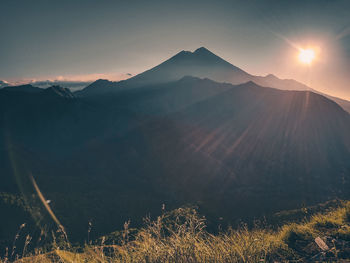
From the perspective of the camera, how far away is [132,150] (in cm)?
11069

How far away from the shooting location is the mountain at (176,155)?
6731 cm

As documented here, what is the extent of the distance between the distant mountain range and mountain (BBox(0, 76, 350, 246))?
54 centimetres

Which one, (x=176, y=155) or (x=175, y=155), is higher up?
(x=176, y=155)

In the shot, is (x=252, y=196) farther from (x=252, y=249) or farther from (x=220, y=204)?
(x=252, y=249)

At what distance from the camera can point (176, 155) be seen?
97.1 metres

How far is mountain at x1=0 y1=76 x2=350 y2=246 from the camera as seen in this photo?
67.3 meters

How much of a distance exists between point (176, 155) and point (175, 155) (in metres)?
0.64

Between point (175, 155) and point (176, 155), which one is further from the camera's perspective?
point (175, 155)

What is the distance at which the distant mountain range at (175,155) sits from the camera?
67.2m

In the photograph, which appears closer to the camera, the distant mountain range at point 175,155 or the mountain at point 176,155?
the distant mountain range at point 175,155

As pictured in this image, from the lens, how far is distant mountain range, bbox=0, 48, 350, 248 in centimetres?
6719

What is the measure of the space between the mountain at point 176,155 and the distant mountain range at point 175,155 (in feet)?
1.78

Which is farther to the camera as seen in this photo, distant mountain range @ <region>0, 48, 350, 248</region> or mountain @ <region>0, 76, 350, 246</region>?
mountain @ <region>0, 76, 350, 246</region>

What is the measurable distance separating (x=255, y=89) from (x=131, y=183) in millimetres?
106596
